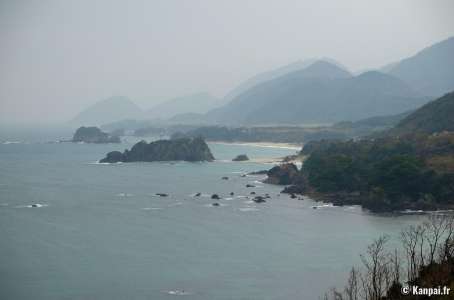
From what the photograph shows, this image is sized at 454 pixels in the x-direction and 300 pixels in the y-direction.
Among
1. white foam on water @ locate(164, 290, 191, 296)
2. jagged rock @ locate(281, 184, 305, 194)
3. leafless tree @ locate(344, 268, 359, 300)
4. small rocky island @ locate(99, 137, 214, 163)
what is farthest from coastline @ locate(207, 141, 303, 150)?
leafless tree @ locate(344, 268, 359, 300)

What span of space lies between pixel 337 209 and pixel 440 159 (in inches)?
581

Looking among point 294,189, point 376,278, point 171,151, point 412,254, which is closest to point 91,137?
point 171,151

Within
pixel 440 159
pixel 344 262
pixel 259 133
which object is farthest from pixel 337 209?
pixel 259 133

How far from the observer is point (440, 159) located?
64750 millimetres

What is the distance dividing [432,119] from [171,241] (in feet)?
198

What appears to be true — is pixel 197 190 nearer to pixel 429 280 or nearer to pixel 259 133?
pixel 429 280

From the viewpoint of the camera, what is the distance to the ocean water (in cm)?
3403

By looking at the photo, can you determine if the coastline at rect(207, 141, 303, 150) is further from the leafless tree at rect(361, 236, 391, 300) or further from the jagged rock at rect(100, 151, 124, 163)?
the leafless tree at rect(361, 236, 391, 300)

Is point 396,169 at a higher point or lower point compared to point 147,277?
→ higher

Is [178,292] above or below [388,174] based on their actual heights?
below

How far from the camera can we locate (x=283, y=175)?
75.9 m

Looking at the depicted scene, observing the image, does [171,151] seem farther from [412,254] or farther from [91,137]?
[412,254]

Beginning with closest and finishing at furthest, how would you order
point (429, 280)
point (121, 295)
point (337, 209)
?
point (429, 280)
point (121, 295)
point (337, 209)

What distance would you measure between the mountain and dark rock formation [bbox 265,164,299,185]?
2330cm
